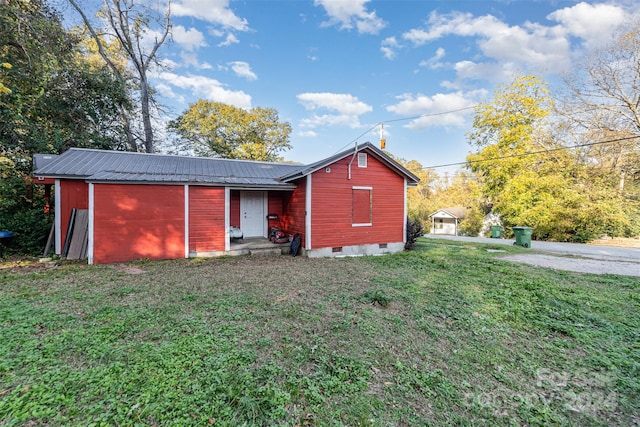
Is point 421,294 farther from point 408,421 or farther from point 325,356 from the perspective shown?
point 408,421

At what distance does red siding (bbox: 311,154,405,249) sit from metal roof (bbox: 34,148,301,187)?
5.03ft

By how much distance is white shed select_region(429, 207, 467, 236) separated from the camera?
28.4m

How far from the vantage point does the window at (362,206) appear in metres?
9.72

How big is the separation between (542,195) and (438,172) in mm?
23208

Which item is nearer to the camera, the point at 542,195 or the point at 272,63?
the point at 272,63

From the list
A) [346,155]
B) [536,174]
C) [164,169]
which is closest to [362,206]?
[346,155]

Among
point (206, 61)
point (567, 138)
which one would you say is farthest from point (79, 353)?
point (567, 138)

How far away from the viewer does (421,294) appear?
5.16 m

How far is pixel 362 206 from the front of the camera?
985 centimetres

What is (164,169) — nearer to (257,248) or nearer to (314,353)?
(257,248)

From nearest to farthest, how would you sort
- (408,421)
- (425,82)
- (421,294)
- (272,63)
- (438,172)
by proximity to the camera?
1. (408,421)
2. (421,294)
3. (272,63)
4. (425,82)
5. (438,172)

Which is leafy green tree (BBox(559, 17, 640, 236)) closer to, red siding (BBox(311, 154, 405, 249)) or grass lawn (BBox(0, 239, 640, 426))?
red siding (BBox(311, 154, 405, 249))

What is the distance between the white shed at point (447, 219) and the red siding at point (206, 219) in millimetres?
26104

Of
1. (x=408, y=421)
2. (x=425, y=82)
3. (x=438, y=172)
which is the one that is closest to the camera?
(x=408, y=421)
